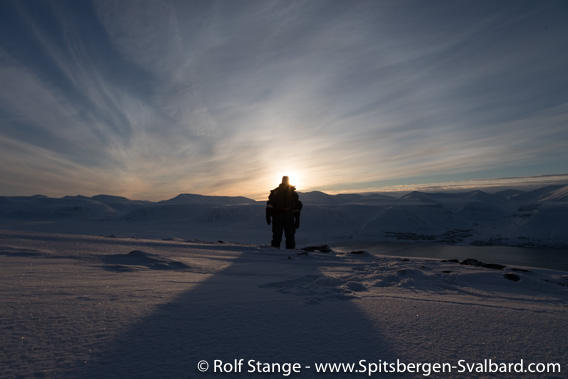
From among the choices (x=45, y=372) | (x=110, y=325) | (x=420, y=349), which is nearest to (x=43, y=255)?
(x=110, y=325)

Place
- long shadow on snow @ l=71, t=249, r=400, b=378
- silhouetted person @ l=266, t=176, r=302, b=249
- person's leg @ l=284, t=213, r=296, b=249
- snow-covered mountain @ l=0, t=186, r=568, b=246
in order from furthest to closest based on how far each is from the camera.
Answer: snow-covered mountain @ l=0, t=186, r=568, b=246 < person's leg @ l=284, t=213, r=296, b=249 < silhouetted person @ l=266, t=176, r=302, b=249 < long shadow on snow @ l=71, t=249, r=400, b=378

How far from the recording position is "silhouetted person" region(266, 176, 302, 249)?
10617 mm

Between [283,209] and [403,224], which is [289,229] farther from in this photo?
[403,224]

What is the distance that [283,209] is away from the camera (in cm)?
1072

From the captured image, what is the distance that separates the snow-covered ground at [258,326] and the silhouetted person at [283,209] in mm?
6785

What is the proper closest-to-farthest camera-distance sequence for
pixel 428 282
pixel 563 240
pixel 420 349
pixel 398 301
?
pixel 420 349
pixel 398 301
pixel 428 282
pixel 563 240

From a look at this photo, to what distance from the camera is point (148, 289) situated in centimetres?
306

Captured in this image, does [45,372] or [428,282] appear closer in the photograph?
[45,372]

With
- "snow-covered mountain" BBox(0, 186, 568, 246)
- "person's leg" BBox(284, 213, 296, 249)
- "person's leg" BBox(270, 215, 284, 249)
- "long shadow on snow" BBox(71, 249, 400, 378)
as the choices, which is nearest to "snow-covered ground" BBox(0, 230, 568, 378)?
"long shadow on snow" BBox(71, 249, 400, 378)

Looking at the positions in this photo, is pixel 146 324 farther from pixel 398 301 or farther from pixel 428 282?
pixel 428 282

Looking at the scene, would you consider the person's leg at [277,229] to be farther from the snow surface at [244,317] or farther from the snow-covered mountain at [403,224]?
the snow-covered mountain at [403,224]

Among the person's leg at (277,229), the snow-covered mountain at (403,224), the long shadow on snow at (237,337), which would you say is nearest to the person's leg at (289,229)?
the person's leg at (277,229)

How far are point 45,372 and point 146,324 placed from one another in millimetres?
677

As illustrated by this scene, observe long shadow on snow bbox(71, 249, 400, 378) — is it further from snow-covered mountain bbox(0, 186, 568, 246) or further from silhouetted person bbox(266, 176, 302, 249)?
snow-covered mountain bbox(0, 186, 568, 246)
